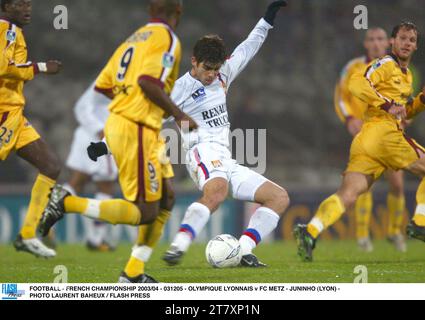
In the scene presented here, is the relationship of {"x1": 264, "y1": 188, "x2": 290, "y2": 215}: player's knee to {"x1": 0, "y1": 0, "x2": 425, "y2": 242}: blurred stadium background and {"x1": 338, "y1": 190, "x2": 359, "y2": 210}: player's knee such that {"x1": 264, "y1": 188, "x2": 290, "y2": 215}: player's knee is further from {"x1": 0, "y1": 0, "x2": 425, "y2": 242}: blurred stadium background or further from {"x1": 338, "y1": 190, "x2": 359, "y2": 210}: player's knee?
{"x1": 0, "y1": 0, "x2": 425, "y2": 242}: blurred stadium background

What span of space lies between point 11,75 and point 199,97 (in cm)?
167

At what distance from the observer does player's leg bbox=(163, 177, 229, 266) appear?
6.89m

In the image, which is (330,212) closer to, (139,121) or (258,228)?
(258,228)

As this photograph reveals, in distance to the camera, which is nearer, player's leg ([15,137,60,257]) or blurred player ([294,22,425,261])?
blurred player ([294,22,425,261])

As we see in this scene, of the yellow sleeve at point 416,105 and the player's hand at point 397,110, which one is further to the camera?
the yellow sleeve at point 416,105

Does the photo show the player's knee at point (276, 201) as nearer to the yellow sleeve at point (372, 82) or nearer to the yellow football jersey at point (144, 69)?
the yellow sleeve at point (372, 82)

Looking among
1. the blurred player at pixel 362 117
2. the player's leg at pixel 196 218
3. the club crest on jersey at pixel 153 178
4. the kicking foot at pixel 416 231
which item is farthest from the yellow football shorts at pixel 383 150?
the club crest on jersey at pixel 153 178

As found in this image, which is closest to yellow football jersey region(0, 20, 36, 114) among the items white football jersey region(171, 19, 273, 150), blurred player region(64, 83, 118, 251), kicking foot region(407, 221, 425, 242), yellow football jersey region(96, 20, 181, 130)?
white football jersey region(171, 19, 273, 150)

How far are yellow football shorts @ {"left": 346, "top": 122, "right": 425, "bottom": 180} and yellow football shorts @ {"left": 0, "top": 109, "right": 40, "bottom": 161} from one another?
3.01m

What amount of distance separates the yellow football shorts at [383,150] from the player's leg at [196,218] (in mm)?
1391

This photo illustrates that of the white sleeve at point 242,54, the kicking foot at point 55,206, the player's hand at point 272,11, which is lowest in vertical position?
the kicking foot at point 55,206

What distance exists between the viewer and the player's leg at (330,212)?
7.91m

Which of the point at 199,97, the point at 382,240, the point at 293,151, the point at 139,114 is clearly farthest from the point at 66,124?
the point at 139,114

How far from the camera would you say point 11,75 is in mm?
7742
